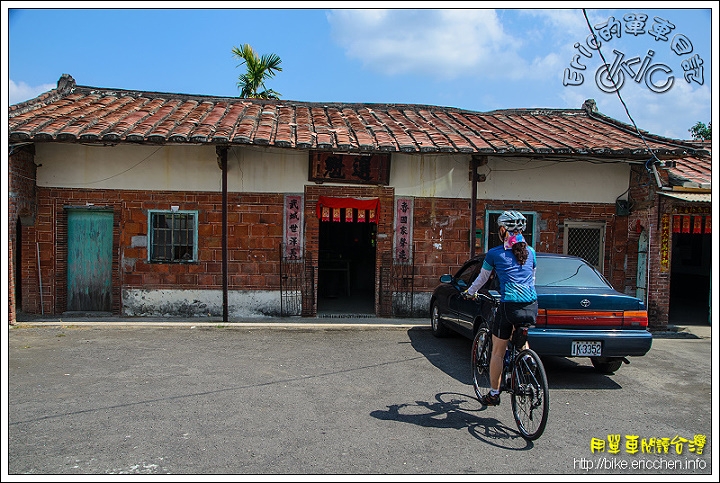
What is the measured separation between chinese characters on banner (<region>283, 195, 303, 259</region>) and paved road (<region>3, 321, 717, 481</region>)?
A: 2.68 metres

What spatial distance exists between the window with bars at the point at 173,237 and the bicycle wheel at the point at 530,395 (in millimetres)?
7624

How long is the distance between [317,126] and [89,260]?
18.3 ft

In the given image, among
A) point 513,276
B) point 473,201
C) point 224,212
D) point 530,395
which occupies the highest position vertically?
point 473,201

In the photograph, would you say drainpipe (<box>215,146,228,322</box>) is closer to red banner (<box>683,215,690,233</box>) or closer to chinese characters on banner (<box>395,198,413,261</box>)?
chinese characters on banner (<box>395,198,413,261</box>)

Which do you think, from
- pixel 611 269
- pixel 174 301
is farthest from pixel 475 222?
pixel 174 301

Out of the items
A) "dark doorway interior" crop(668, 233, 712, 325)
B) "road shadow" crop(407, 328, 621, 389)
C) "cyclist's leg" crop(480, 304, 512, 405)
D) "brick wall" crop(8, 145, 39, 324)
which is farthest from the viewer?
"dark doorway interior" crop(668, 233, 712, 325)

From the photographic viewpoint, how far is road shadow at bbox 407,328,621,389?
240 inches

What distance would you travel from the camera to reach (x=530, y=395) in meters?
4.32

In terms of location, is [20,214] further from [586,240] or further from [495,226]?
[586,240]

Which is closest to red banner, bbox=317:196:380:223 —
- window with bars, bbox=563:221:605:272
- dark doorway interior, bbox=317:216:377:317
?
dark doorway interior, bbox=317:216:377:317

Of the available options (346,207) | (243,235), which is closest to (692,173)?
(346,207)

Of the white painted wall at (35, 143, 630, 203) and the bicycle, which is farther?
the white painted wall at (35, 143, 630, 203)

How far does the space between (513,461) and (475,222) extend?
7216 mm

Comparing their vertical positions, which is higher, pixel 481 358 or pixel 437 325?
pixel 481 358
